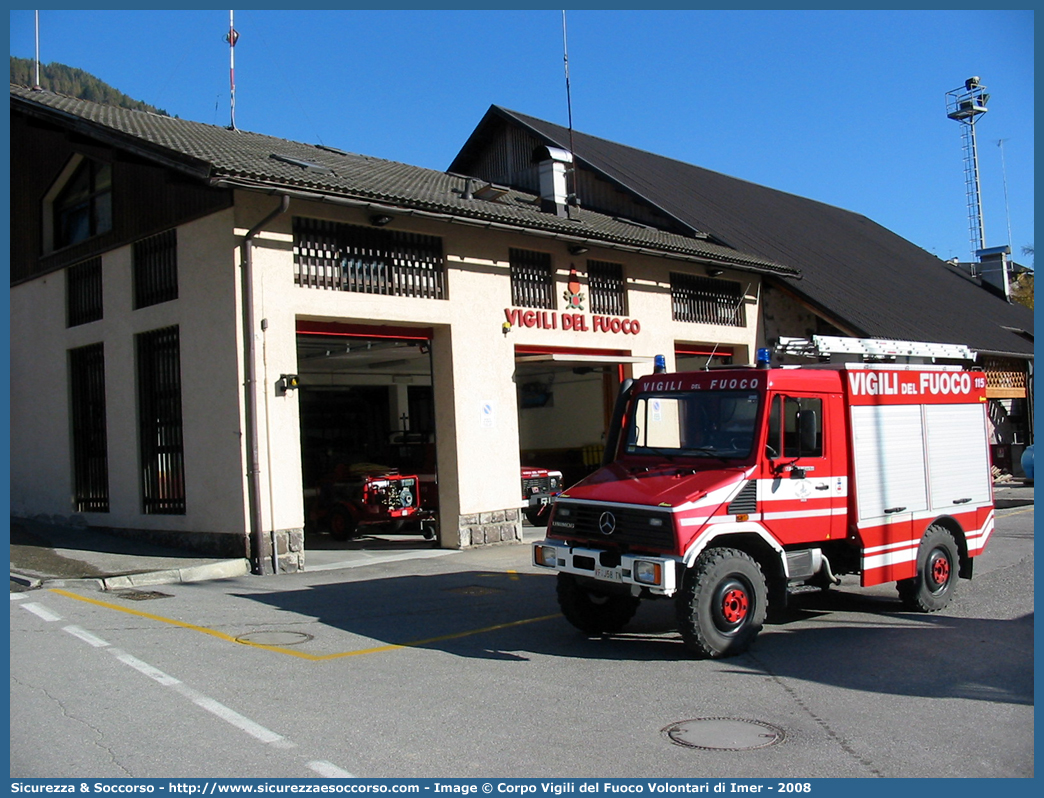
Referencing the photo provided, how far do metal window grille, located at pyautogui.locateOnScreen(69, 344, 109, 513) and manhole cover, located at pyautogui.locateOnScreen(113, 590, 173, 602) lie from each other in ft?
15.9

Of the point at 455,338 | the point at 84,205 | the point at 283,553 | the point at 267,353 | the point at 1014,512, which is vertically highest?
the point at 84,205

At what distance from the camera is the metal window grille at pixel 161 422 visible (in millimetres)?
14133

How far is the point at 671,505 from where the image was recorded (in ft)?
24.8

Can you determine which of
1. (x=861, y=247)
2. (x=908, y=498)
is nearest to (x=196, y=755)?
(x=908, y=498)

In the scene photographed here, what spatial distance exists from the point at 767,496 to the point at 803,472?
0.51 metres

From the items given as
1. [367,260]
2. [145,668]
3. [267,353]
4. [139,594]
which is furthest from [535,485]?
[145,668]

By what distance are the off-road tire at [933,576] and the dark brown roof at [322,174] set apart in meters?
8.56

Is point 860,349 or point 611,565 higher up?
point 860,349

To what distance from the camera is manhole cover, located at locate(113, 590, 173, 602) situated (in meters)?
10.8

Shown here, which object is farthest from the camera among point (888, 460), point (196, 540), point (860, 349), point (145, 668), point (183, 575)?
point (196, 540)

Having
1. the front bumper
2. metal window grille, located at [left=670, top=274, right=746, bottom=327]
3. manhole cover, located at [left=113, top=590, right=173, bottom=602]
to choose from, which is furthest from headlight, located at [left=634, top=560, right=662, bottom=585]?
metal window grille, located at [left=670, top=274, right=746, bottom=327]

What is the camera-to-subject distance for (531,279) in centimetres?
1691

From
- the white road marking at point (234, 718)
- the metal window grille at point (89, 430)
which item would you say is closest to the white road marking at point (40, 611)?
the white road marking at point (234, 718)

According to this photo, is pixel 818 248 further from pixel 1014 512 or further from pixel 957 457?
pixel 957 457
